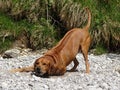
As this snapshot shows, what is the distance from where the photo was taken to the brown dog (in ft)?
25.9

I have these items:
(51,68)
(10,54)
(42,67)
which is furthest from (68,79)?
(10,54)

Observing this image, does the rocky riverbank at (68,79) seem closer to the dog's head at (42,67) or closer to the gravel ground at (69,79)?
the gravel ground at (69,79)

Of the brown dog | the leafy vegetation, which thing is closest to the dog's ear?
the brown dog

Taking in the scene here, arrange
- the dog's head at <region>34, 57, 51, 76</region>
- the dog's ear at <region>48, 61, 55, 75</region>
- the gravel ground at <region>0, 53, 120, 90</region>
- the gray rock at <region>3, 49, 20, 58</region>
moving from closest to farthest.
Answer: the gravel ground at <region>0, 53, 120, 90</region> → the dog's head at <region>34, 57, 51, 76</region> → the dog's ear at <region>48, 61, 55, 75</region> → the gray rock at <region>3, 49, 20, 58</region>

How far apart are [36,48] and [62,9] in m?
1.25

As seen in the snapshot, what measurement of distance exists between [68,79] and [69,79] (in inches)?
0.7

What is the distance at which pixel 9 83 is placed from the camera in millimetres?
7227

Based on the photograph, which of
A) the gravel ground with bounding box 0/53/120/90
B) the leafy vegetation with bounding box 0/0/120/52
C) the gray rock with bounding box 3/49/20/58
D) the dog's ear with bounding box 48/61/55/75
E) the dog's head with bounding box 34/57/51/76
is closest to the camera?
the gravel ground with bounding box 0/53/120/90

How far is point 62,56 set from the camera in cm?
840

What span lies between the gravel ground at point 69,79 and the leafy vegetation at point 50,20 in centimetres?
172

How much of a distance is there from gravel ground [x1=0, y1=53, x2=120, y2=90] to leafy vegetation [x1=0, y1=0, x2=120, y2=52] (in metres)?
1.72

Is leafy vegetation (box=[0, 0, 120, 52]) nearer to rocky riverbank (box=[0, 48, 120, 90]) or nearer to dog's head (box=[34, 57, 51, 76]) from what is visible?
rocky riverbank (box=[0, 48, 120, 90])

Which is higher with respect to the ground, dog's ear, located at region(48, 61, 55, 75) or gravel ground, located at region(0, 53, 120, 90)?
dog's ear, located at region(48, 61, 55, 75)

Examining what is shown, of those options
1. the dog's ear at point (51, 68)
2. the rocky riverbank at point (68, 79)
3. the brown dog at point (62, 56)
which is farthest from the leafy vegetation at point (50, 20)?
the dog's ear at point (51, 68)
